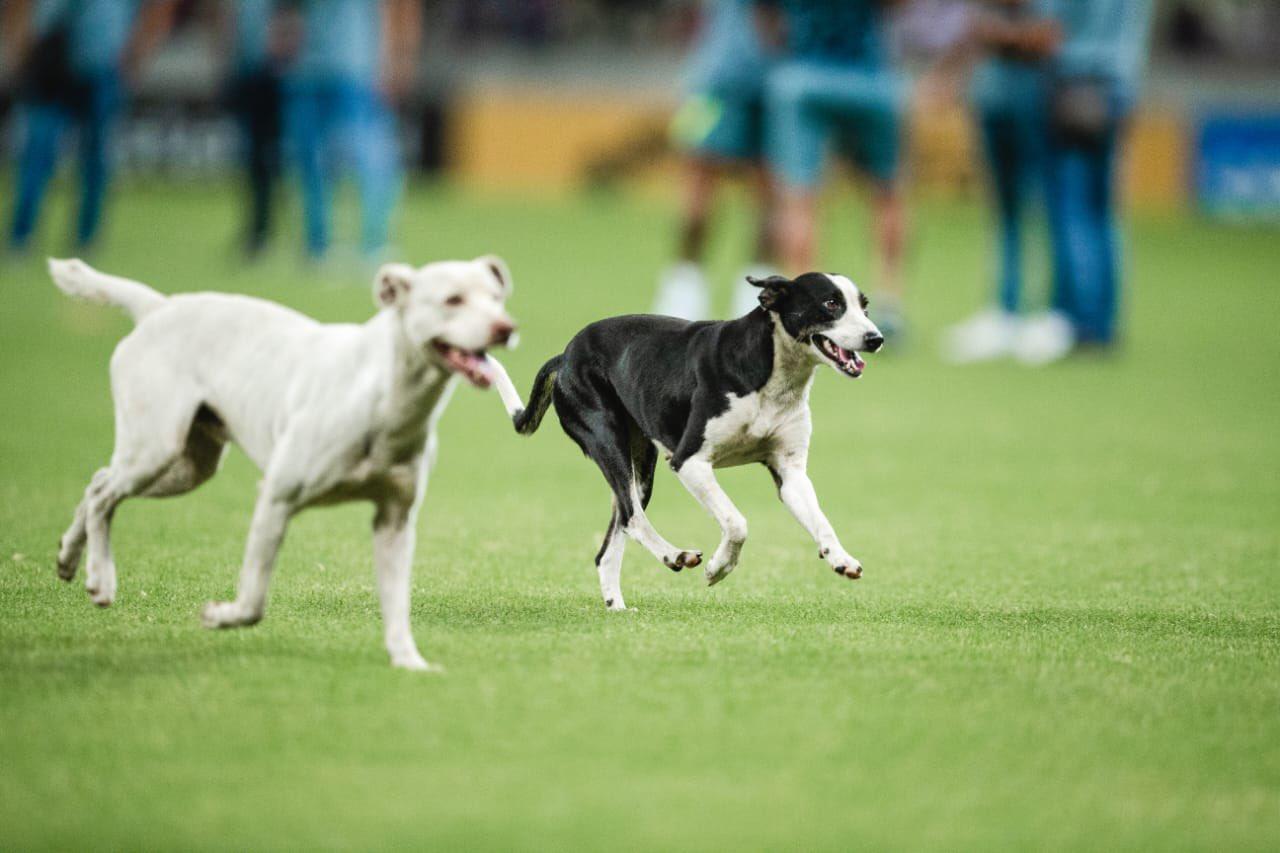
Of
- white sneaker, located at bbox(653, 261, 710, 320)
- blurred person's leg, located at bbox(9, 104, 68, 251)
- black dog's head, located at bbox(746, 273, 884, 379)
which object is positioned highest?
black dog's head, located at bbox(746, 273, 884, 379)

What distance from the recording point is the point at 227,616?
4996 millimetres

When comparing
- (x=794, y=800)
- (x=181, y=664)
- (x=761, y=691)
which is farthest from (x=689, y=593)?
(x=794, y=800)

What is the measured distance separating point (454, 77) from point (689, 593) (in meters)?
29.4

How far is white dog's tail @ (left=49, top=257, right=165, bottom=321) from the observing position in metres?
5.63

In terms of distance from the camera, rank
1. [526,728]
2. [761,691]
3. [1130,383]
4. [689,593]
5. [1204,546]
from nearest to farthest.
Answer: [526,728]
[761,691]
[689,593]
[1204,546]
[1130,383]

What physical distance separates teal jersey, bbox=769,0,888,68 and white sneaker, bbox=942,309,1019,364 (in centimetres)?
260

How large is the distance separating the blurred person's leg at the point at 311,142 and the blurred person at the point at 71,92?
1.62 metres

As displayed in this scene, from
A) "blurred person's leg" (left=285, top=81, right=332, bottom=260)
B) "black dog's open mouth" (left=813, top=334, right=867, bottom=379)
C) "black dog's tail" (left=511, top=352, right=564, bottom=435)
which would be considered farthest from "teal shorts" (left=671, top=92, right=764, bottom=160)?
"black dog's open mouth" (left=813, top=334, right=867, bottom=379)

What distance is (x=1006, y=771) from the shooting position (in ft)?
14.0

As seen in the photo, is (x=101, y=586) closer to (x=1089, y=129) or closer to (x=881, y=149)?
(x=881, y=149)

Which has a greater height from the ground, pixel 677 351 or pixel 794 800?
pixel 677 351

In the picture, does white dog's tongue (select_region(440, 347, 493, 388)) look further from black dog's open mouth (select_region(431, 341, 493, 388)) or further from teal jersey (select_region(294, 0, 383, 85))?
teal jersey (select_region(294, 0, 383, 85))

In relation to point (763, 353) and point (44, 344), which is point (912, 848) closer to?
point (763, 353)

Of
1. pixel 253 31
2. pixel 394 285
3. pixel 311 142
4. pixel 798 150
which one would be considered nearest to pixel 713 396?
pixel 394 285
